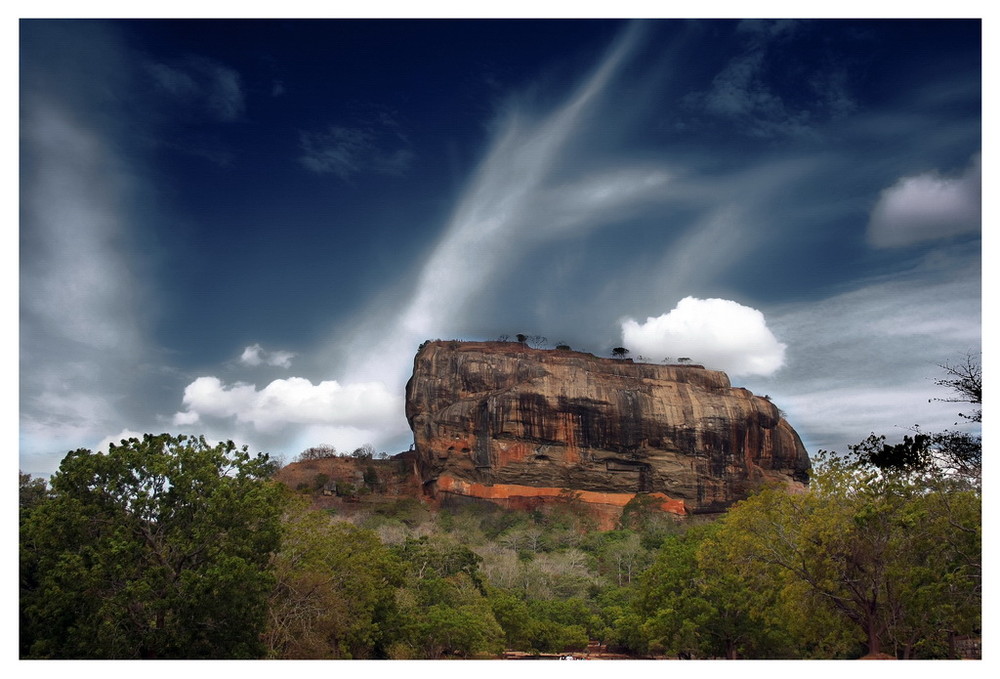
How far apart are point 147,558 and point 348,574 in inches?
231

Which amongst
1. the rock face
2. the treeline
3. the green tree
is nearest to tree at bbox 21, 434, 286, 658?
the treeline

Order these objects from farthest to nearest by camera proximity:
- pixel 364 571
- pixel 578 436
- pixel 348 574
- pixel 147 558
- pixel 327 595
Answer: pixel 578 436 < pixel 364 571 < pixel 348 574 < pixel 327 595 < pixel 147 558

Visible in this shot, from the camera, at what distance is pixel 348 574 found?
73.2 feet

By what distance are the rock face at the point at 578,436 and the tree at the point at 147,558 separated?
52307 millimetres

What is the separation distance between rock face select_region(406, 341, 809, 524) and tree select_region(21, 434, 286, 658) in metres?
52.3

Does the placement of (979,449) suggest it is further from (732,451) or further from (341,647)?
(732,451)

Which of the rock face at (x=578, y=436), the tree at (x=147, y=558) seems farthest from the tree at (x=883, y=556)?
the rock face at (x=578, y=436)

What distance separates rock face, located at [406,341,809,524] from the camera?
71.2 meters

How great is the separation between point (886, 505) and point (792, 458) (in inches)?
2491

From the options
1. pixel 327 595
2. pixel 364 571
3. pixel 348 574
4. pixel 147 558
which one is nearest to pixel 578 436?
pixel 364 571

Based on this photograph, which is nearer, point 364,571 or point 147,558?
point 147,558

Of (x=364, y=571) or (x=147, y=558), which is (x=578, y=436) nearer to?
(x=364, y=571)

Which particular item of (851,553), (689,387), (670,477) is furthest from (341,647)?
(689,387)

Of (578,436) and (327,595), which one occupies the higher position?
(578,436)
